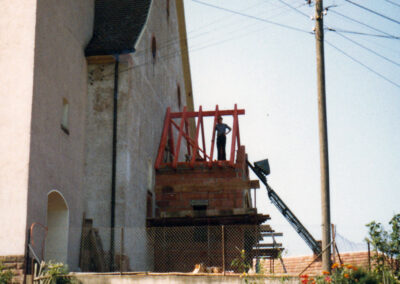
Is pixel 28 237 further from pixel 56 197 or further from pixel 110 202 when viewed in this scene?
pixel 110 202

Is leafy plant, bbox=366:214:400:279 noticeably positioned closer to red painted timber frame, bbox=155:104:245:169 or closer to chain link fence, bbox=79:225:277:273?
chain link fence, bbox=79:225:277:273

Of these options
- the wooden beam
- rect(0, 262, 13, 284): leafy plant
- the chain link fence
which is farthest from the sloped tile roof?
rect(0, 262, 13, 284): leafy plant

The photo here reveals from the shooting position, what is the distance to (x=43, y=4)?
2014 centimetres

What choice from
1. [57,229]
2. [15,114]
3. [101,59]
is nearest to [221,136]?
[101,59]

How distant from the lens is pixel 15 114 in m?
18.9

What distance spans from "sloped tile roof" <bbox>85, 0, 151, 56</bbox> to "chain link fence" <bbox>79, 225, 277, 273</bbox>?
6.04 metres

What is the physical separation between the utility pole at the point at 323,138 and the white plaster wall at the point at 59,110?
7.46m

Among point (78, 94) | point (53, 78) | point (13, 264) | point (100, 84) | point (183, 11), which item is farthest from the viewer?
point (183, 11)

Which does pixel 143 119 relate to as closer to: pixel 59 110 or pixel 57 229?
pixel 59 110

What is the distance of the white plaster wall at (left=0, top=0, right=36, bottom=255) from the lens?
18109 mm

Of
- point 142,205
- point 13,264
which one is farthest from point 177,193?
point 13,264

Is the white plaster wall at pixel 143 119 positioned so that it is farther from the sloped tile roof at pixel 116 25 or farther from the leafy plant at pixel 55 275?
the leafy plant at pixel 55 275

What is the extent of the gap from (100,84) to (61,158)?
453 cm

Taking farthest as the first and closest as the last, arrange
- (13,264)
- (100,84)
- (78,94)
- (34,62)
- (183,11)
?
(183,11), (100,84), (78,94), (34,62), (13,264)
